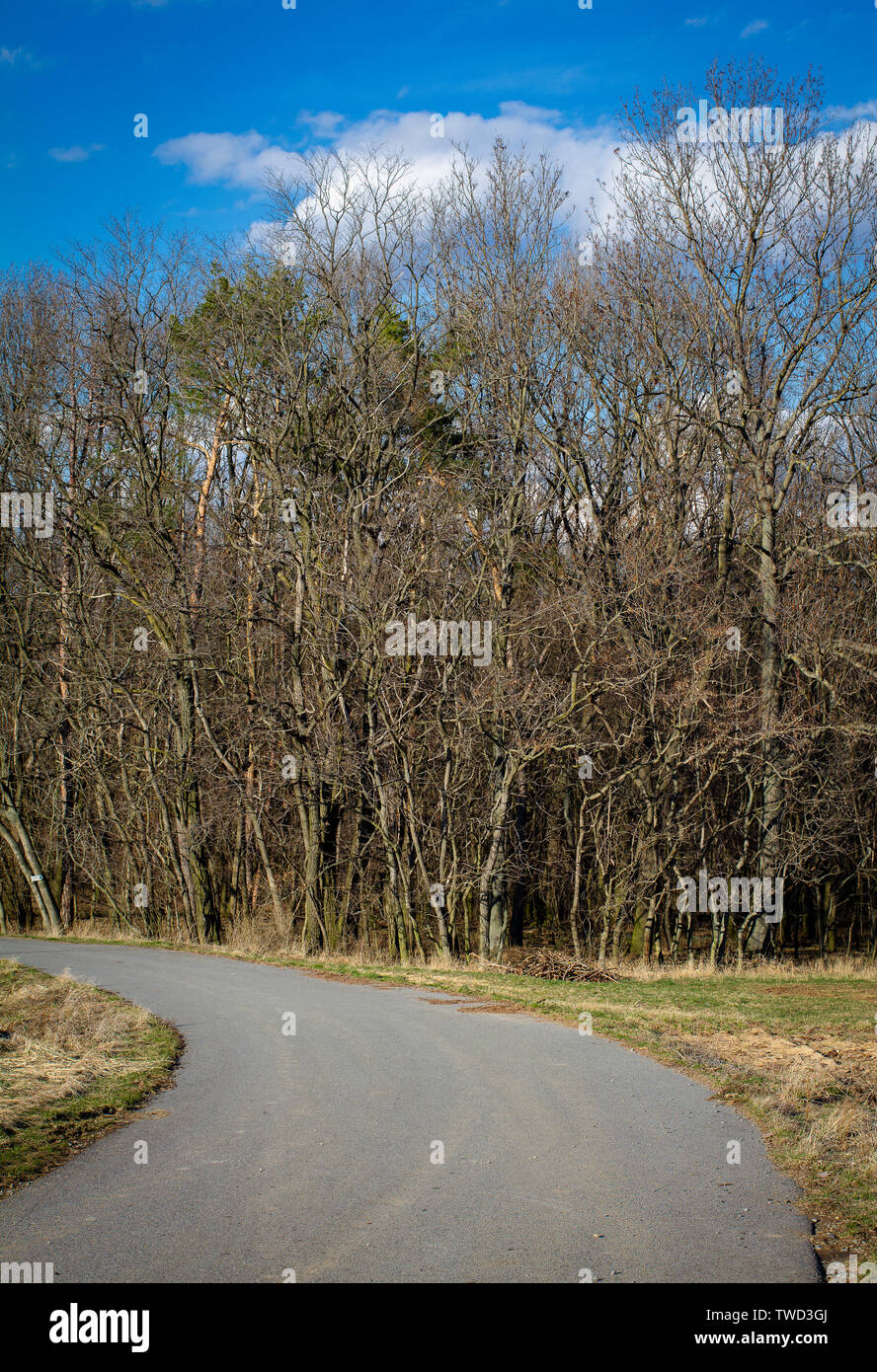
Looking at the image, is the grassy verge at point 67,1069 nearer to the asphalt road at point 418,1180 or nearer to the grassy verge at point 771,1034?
the asphalt road at point 418,1180

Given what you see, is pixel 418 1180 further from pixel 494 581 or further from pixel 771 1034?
pixel 494 581

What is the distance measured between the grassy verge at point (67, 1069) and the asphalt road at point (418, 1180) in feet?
0.80

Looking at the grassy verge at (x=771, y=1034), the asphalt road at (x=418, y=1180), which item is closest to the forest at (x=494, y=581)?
the grassy verge at (x=771, y=1034)

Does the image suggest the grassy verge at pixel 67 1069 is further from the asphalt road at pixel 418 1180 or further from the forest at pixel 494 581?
the forest at pixel 494 581

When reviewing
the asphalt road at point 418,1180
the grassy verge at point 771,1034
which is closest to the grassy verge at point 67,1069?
the asphalt road at point 418,1180

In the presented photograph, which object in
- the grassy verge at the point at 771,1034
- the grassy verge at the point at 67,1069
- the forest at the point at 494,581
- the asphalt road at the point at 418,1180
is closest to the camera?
the asphalt road at the point at 418,1180

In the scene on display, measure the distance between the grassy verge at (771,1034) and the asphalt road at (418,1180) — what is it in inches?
10.8

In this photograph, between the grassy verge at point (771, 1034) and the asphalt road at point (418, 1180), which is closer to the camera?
the asphalt road at point (418, 1180)

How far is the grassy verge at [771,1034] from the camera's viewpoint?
21.8 ft

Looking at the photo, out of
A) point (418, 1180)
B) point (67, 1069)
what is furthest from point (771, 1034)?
point (67, 1069)

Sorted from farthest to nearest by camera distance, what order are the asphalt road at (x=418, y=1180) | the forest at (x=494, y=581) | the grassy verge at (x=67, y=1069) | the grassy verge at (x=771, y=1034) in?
the forest at (x=494, y=581) → the grassy verge at (x=67, y=1069) → the grassy verge at (x=771, y=1034) → the asphalt road at (x=418, y=1180)

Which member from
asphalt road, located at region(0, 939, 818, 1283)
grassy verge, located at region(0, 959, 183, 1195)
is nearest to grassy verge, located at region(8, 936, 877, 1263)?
asphalt road, located at region(0, 939, 818, 1283)

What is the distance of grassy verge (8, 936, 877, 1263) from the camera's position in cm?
665

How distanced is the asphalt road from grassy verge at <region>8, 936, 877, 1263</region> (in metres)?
0.28
